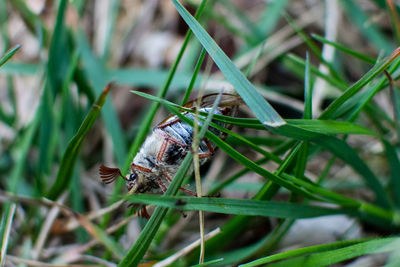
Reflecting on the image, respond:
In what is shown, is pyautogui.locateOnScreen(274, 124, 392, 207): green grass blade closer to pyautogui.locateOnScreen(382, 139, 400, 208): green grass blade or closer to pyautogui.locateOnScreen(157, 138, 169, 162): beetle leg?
pyautogui.locateOnScreen(382, 139, 400, 208): green grass blade

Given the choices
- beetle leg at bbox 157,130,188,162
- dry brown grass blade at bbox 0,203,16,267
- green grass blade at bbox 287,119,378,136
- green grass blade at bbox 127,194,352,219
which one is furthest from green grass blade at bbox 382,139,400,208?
dry brown grass blade at bbox 0,203,16,267

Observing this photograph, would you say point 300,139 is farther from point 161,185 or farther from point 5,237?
point 5,237

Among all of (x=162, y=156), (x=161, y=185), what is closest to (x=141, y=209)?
(x=161, y=185)

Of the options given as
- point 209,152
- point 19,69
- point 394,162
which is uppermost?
point 19,69

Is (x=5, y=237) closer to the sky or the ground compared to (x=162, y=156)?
closer to the ground

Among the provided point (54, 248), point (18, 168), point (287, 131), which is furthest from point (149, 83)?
point (287, 131)

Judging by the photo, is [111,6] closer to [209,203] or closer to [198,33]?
[198,33]

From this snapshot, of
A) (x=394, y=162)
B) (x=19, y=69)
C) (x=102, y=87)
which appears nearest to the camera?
(x=394, y=162)
